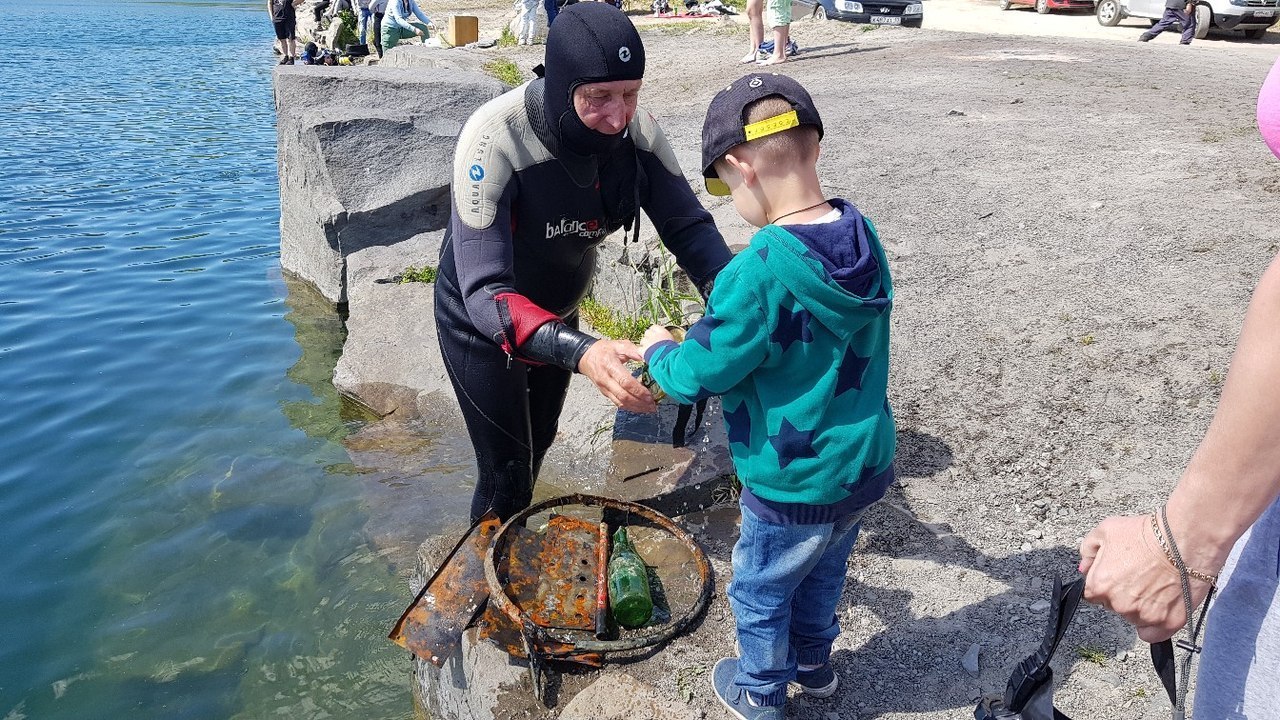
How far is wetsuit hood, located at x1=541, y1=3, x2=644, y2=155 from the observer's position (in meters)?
2.63

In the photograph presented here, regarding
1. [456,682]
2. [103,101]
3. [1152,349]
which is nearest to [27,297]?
[456,682]

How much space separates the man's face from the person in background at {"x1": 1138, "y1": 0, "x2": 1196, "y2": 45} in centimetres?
1407

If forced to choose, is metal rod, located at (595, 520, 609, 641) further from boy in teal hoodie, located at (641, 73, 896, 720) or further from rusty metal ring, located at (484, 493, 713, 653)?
boy in teal hoodie, located at (641, 73, 896, 720)

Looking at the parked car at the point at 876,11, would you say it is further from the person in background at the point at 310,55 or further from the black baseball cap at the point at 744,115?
the black baseball cap at the point at 744,115

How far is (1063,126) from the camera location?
767cm

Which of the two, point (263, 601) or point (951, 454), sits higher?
point (951, 454)

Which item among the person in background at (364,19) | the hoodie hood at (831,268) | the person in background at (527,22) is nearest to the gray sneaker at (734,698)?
the hoodie hood at (831,268)

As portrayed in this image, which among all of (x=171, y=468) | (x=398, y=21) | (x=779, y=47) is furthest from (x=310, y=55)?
(x=171, y=468)

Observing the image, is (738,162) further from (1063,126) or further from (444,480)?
(1063,126)

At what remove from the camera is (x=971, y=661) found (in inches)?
107

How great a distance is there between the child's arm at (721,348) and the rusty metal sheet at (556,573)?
1080 millimetres

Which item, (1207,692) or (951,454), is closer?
(1207,692)

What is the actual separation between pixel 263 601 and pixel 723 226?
3.16 meters

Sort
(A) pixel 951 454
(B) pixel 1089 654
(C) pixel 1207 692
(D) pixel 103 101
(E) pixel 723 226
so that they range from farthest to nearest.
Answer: (D) pixel 103 101
(E) pixel 723 226
(A) pixel 951 454
(B) pixel 1089 654
(C) pixel 1207 692
